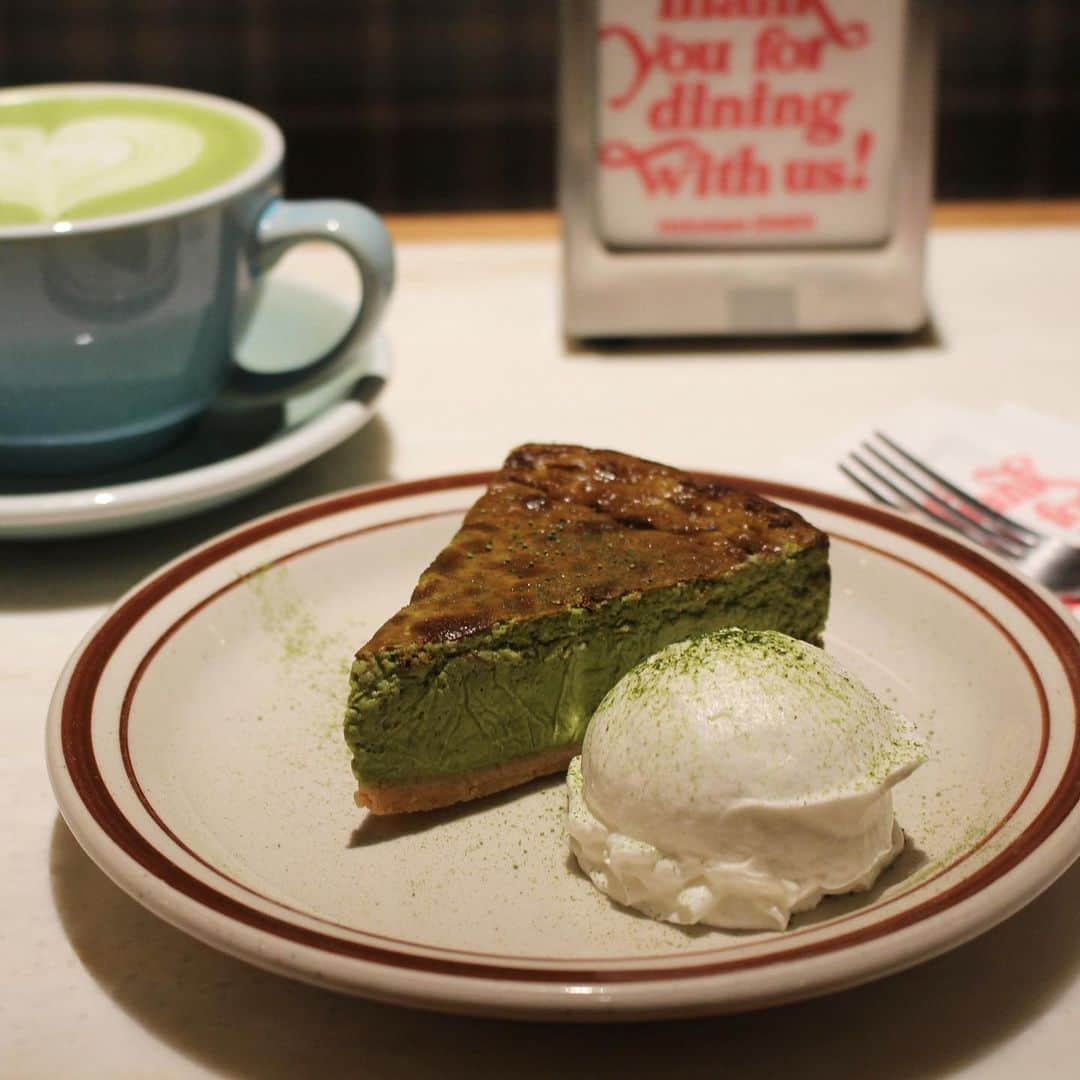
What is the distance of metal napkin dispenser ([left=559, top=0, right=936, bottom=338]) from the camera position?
164cm

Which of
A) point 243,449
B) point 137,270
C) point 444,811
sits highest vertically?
point 137,270

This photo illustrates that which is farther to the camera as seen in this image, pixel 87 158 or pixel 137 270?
pixel 87 158

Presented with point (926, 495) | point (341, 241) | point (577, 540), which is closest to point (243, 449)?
point (341, 241)

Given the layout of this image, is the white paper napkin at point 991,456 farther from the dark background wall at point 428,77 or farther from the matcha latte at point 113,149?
the dark background wall at point 428,77

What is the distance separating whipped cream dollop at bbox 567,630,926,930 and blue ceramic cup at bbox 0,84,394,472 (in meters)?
0.60

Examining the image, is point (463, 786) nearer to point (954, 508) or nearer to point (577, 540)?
point (577, 540)

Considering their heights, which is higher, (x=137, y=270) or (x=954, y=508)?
(x=137, y=270)

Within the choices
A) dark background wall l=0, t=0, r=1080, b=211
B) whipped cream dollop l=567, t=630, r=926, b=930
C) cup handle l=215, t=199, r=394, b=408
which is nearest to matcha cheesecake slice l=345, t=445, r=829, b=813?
whipped cream dollop l=567, t=630, r=926, b=930

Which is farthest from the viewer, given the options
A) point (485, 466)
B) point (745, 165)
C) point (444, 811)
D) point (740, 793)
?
point (745, 165)

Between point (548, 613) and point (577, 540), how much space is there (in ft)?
0.32

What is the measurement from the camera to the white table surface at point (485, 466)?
771 mm

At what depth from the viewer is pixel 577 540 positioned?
110 cm

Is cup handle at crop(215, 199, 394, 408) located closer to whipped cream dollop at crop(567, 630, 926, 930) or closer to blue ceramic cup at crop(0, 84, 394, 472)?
blue ceramic cup at crop(0, 84, 394, 472)

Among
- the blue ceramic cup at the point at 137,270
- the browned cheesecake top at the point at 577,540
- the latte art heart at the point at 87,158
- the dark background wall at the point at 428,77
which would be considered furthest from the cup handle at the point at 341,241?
the dark background wall at the point at 428,77
